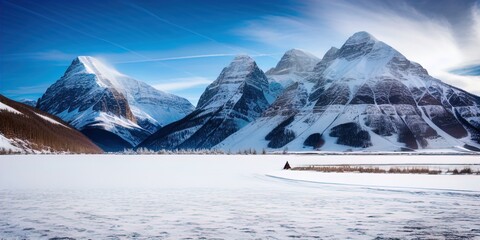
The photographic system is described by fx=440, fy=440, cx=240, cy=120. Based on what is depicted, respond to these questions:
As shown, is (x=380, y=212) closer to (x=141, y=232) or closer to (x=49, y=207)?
(x=141, y=232)

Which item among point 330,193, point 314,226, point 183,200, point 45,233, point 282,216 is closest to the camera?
point 45,233

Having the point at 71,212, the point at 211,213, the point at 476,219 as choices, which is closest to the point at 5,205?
the point at 71,212

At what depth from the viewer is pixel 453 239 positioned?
18.0 m

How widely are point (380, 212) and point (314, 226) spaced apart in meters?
6.39

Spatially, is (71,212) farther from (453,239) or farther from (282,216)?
(453,239)

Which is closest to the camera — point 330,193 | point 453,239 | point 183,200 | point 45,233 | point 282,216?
point 453,239

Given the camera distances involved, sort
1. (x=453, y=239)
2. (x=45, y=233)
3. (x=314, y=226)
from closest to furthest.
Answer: (x=453, y=239) → (x=45, y=233) → (x=314, y=226)

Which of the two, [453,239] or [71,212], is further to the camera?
[71,212]

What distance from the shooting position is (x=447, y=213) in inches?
999

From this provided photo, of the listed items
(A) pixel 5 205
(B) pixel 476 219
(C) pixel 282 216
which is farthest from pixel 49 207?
(B) pixel 476 219

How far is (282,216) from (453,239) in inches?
364

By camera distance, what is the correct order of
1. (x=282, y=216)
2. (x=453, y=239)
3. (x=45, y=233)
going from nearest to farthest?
(x=453, y=239) → (x=45, y=233) → (x=282, y=216)

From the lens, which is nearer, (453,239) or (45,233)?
(453,239)

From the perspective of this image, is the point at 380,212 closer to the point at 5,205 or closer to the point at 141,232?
the point at 141,232
